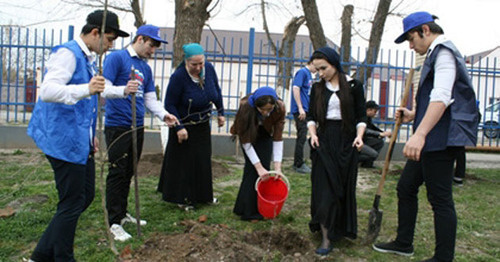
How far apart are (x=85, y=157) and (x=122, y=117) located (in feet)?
3.34

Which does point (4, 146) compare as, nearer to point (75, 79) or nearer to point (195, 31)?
point (195, 31)

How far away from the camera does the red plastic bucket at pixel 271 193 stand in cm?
383

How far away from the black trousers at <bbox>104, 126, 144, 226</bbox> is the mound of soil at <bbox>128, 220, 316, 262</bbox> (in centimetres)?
42

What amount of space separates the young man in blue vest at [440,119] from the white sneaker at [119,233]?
2.26m

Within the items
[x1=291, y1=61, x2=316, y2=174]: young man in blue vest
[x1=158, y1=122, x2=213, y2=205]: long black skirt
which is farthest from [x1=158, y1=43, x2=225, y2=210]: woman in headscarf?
[x1=291, y1=61, x2=316, y2=174]: young man in blue vest

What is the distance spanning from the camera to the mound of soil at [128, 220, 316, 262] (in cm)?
311

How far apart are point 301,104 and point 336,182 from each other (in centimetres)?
332

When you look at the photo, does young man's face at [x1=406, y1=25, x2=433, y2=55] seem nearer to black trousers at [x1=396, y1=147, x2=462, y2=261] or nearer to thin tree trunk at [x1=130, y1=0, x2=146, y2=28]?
black trousers at [x1=396, y1=147, x2=462, y2=261]

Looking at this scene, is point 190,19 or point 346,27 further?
point 346,27

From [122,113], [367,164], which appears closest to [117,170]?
[122,113]

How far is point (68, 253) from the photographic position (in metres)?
2.67

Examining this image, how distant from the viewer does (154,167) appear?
21.1 feet

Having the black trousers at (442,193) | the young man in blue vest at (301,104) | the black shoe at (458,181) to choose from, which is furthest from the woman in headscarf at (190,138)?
the black shoe at (458,181)

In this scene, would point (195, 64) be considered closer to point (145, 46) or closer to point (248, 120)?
point (145, 46)
